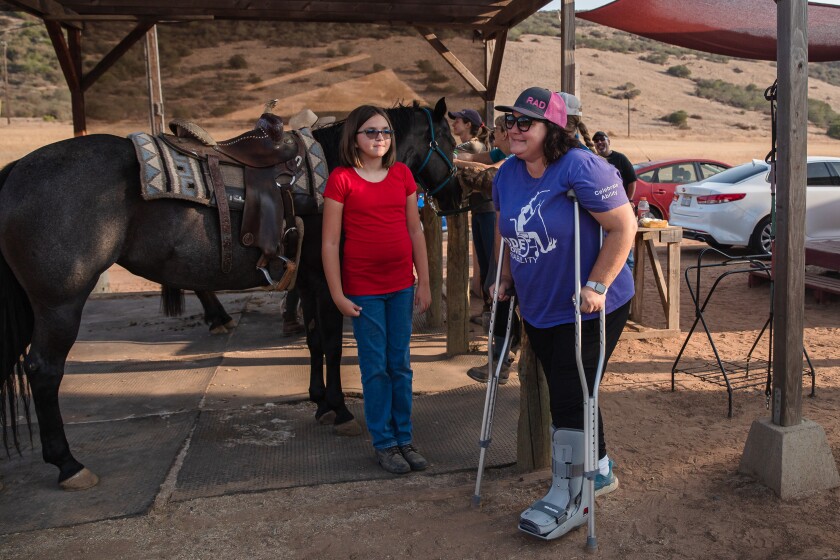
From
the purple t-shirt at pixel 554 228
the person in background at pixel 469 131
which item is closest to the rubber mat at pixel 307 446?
the purple t-shirt at pixel 554 228

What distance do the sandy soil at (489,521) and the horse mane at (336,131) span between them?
2.08 m

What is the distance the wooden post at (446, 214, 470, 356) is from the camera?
6098mm

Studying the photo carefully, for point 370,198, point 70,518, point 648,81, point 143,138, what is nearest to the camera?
point 70,518

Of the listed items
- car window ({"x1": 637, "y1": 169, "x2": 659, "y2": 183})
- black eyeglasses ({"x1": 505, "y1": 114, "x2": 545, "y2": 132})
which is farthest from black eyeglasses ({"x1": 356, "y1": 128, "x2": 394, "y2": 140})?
car window ({"x1": 637, "y1": 169, "x2": 659, "y2": 183})

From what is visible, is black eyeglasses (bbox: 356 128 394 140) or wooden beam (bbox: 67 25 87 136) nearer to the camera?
black eyeglasses (bbox: 356 128 394 140)

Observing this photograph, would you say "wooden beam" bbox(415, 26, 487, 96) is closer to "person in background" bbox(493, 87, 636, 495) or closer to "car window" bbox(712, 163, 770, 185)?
"car window" bbox(712, 163, 770, 185)

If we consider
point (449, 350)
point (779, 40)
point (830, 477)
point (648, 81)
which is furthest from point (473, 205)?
point (648, 81)

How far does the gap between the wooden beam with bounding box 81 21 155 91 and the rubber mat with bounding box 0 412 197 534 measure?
234 inches

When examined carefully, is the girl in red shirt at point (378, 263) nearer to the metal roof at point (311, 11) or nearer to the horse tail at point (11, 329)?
the horse tail at point (11, 329)

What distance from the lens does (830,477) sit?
11.7ft

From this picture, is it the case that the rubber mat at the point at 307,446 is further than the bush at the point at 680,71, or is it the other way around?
the bush at the point at 680,71

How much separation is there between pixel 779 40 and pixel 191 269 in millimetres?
3277

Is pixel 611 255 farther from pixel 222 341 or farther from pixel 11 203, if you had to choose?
pixel 222 341

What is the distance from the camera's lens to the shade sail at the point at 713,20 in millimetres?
5875
